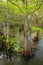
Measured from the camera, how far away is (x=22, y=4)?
728 inches

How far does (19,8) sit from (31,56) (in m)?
4.89

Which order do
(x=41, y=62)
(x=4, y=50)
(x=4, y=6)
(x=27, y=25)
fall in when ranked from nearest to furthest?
(x=41, y=62), (x=27, y=25), (x=4, y=50), (x=4, y=6)

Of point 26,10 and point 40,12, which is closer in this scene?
point 26,10

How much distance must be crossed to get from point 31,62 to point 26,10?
476 cm

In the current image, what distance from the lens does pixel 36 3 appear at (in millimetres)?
17641

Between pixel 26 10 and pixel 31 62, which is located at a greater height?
pixel 26 10

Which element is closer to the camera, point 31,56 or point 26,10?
point 26,10

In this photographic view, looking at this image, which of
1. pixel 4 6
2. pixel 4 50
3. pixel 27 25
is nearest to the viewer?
pixel 27 25

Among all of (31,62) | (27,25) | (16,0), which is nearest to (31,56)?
(31,62)

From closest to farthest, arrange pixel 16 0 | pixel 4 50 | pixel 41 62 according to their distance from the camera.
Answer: pixel 41 62
pixel 16 0
pixel 4 50

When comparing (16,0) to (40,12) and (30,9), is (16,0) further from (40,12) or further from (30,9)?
(40,12)

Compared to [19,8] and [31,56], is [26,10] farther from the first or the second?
[31,56]

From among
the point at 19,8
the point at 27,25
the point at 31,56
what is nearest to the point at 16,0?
the point at 19,8

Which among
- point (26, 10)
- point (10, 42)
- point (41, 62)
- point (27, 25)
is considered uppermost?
point (26, 10)
